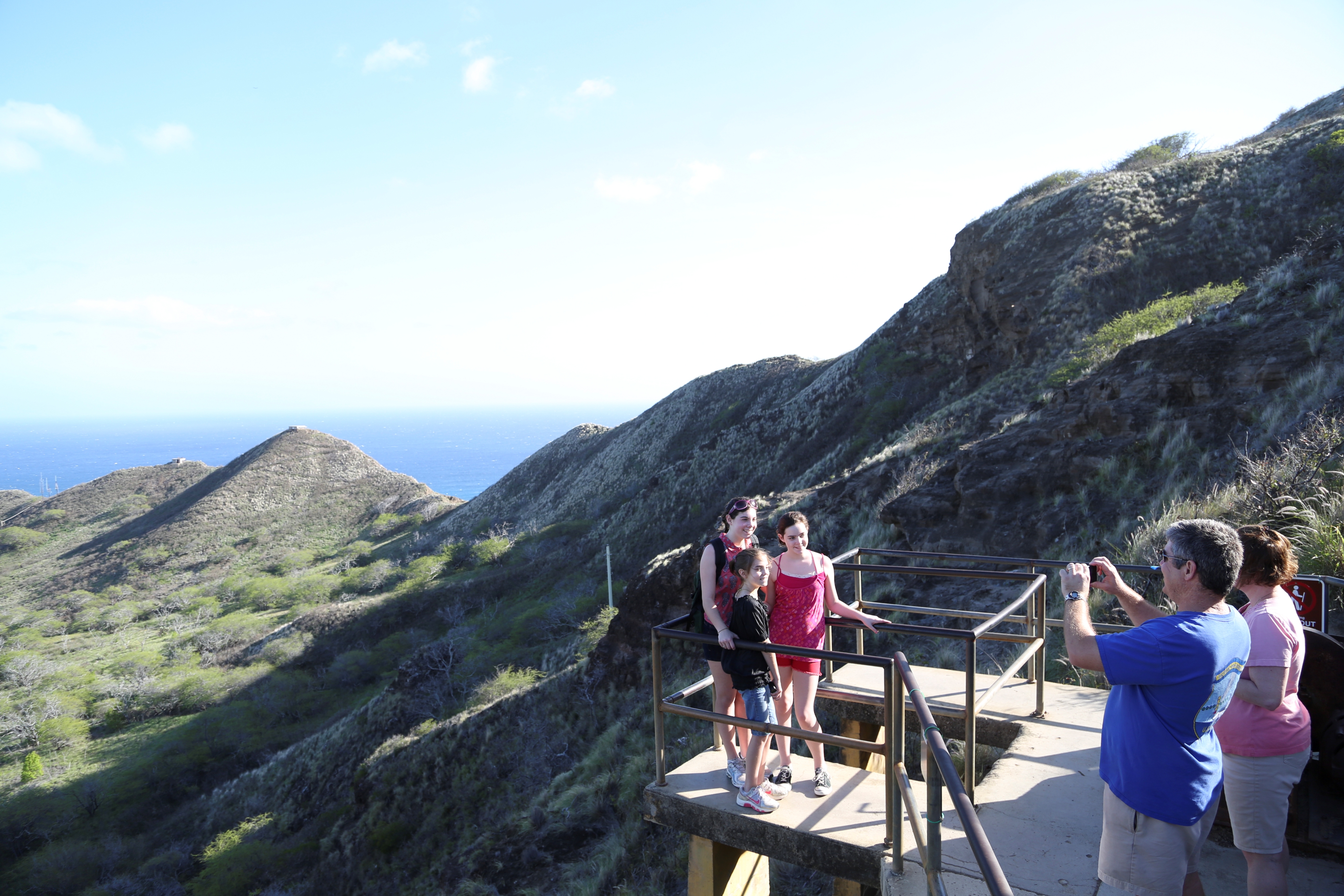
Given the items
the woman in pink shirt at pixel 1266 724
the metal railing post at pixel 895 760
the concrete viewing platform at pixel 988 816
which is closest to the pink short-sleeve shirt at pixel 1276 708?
the woman in pink shirt at pixel 1266 724

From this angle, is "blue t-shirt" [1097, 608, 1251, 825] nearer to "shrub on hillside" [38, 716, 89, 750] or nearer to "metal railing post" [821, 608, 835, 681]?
"metal railing post" [821, 608, 835, 681]

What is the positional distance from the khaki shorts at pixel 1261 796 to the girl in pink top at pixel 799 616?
2000 millimetres

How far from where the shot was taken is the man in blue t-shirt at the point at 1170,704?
8.38 ft

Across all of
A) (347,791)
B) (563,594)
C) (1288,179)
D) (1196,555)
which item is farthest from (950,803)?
(563,594)

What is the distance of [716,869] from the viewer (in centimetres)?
461

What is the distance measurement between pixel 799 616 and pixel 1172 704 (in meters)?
2.21

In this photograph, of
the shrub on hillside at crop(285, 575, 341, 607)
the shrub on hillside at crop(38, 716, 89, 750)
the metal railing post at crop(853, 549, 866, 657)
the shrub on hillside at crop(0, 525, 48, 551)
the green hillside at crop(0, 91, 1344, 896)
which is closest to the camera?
the metal railing post at crop(853, 549, 866, 657)

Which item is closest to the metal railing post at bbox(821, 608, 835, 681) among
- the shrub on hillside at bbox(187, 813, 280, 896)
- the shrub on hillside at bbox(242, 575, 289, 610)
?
the shrub on hillside at bbox(187, 813, 280, 896)

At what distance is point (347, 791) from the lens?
764 inches

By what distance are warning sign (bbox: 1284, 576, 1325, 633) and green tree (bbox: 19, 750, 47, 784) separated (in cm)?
3949

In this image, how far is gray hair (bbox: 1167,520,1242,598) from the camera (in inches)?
101

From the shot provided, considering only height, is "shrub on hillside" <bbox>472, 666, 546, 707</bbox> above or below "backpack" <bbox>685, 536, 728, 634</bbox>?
below

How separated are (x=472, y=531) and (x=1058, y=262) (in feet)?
142

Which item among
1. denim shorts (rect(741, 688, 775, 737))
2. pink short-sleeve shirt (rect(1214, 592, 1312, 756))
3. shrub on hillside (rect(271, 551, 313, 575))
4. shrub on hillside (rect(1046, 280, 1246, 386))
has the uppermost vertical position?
shrub on hillside (rect(1046, 280, 1246, 386))
